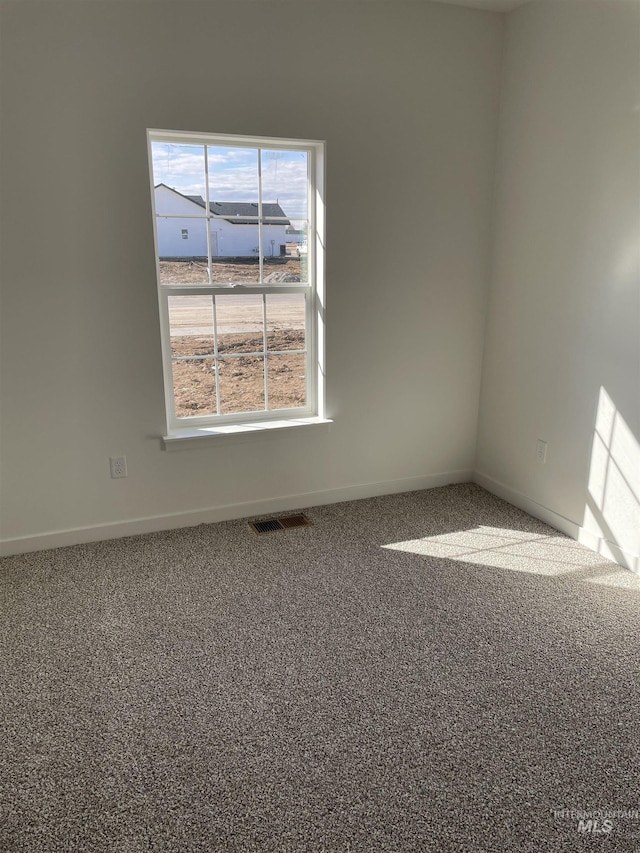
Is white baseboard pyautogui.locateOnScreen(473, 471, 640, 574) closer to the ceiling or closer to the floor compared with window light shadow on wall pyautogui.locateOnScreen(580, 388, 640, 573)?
closer to the floor

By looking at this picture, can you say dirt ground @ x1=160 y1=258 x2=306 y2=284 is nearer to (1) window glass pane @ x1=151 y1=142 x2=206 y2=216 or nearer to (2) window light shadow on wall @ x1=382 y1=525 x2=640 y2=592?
(1) window glass pane @ x1=151 y1=142 x2=206 y2=216

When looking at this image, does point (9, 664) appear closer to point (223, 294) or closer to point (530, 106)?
point (223, 294)

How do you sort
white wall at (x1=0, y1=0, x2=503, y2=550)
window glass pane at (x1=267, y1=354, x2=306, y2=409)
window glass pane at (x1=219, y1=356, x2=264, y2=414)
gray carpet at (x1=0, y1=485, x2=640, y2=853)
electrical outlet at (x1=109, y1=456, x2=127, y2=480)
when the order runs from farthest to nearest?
window glass pane at (x1=267, y1=354, x2=306, y2=409)
window glass pane at (x1=219, y1=356, x2=264, y2=414)
electrical outlet at (x1=109, y1=456, x2=127, y2=480)
white wall at (x1=0, y1=0, x2=503, y2=550)
gray carpet at (x1=0, y1=485, x2=640, y2=853)

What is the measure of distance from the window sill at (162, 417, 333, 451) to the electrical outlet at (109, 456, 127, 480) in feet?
0.74

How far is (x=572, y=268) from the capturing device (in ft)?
9.91

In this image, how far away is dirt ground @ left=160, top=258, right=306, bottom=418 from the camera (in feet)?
10.3

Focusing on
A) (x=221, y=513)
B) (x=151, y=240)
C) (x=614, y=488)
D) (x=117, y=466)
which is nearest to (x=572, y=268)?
(x=614, y=488)

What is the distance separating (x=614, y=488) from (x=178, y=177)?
265 centimetres

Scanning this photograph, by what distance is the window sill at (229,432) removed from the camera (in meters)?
3.14

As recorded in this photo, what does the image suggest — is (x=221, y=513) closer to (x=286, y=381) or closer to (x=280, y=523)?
(x=280, y=523)

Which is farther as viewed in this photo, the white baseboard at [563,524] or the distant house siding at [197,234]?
A: the distant house siding at [197,234]

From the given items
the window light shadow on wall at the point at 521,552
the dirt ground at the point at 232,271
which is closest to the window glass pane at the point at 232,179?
the dirt ground at the point at 232,271

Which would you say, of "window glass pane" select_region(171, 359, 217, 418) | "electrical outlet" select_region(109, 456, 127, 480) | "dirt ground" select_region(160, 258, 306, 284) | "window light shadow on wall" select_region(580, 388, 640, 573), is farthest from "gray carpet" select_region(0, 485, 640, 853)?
"dirt ground" select_region(160, 258, 306, 284)

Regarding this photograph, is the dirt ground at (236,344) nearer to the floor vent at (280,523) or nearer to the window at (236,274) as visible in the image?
the window at (236,274)
